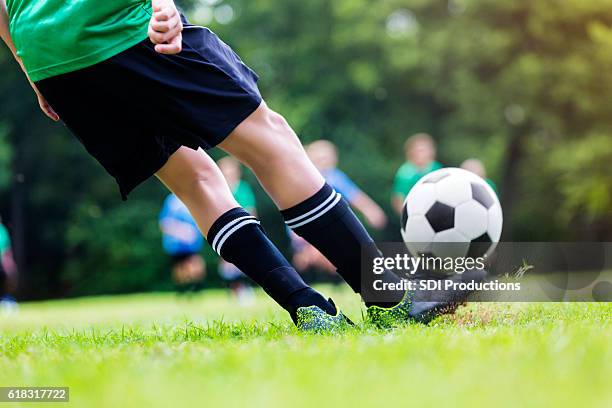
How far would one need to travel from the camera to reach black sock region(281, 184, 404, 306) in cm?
278

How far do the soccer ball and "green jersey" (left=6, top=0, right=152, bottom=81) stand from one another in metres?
1.63

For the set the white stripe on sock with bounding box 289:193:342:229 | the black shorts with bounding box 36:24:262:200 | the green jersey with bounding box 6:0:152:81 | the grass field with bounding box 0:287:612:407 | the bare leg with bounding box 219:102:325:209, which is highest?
the green jersey with bounding box 6:0:152:81

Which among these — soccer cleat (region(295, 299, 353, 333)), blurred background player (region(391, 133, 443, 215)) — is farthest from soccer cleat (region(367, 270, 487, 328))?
blurred background player (region(391, 133, 443, 215))

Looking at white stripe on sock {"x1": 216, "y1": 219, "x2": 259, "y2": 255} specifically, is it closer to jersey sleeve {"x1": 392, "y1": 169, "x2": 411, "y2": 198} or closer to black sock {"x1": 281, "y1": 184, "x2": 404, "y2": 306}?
black sock {"x1": 281, "y1": 184, "x2": 404, "y2": 306}

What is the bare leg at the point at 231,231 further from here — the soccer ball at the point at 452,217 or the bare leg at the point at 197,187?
the soccer ball at the point at 452,217

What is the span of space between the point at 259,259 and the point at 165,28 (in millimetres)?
884

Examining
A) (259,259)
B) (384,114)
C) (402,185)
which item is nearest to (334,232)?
(259,259)

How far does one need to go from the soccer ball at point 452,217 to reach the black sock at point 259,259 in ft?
2.99

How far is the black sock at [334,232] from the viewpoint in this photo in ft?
9.11

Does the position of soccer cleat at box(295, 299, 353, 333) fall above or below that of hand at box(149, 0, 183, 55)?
below

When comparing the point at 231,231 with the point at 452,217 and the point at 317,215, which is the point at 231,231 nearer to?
the point at 317,215

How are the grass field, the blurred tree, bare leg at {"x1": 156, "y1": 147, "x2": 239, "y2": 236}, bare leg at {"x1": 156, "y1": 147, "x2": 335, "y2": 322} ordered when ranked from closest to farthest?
1. the grass field
2. bare leg at {"x1": 156, "y1": 147, "x2": 335, "y2": 322}
3. bare leg at {"x1": 156, "y1": 147, "x2": 239, "y2": 236}
4. the blurred tree

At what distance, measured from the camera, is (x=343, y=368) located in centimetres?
183

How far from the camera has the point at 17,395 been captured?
1.81 meters
